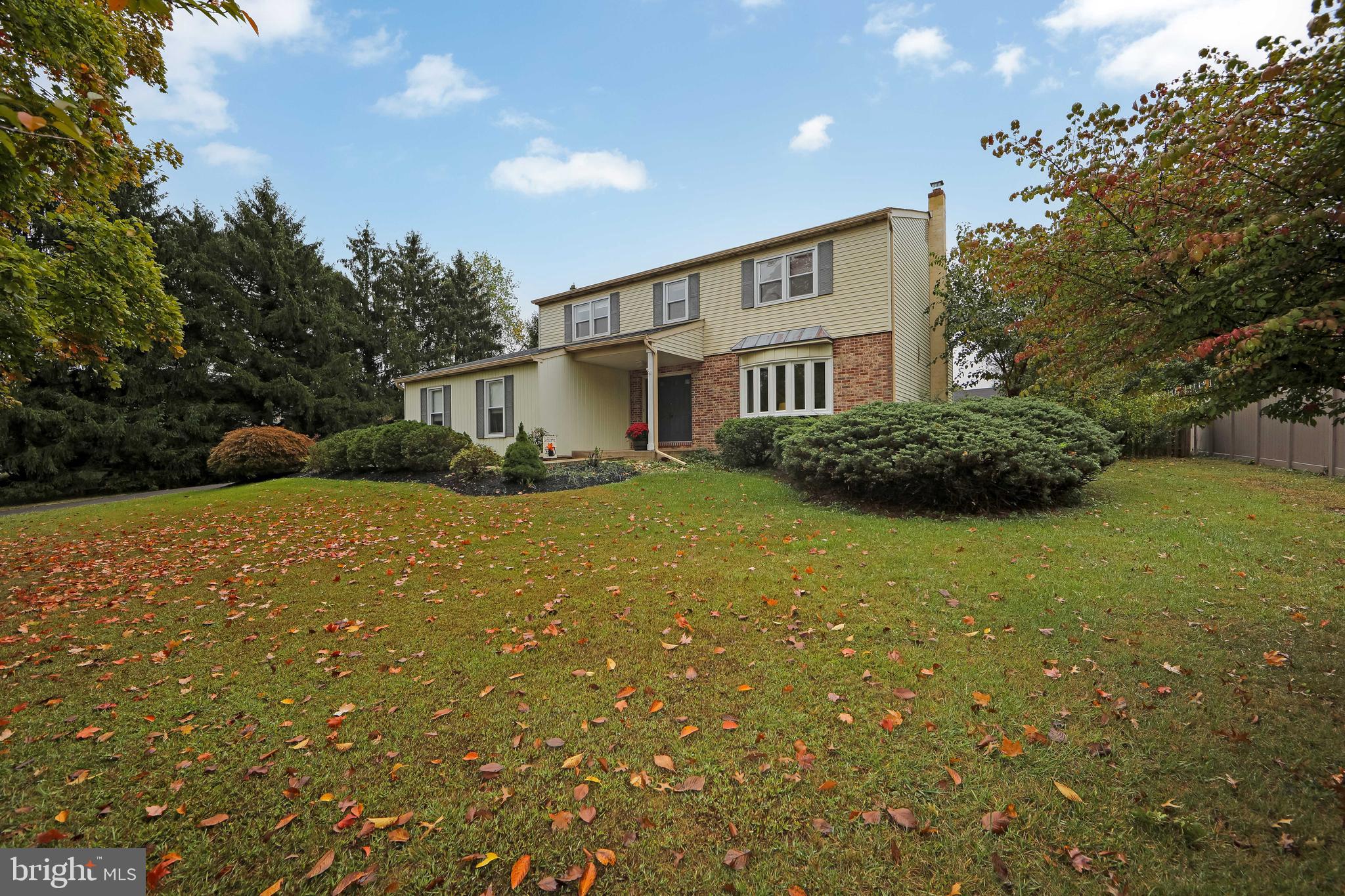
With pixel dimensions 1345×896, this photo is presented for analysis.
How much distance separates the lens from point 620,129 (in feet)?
45.5

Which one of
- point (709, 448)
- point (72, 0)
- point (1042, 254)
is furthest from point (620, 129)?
point (1042, 254)

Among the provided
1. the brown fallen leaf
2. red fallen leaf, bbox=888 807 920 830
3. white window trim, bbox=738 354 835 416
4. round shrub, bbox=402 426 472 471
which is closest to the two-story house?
white window trim, bbox=738 354 835 416

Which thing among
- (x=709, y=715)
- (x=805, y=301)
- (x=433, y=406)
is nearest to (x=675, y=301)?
(x=805, y=301)

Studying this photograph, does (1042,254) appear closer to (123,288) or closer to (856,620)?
(856,620)

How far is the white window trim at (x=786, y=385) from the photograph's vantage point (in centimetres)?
1375

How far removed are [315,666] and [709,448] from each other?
12.2 metres

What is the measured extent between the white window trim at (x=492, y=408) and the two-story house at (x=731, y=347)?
1.8 inches

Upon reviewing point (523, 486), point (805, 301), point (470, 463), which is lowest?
point (523, 486)

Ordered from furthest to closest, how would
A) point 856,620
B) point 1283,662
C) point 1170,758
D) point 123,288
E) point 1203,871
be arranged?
point 123,288
point 856,620
point 1283,662
point 1170,758
point 1203,871

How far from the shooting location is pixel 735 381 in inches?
605

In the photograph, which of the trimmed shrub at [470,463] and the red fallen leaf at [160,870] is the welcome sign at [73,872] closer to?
the red fallen leaf at [160,870]

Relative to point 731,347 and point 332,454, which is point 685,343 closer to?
point 731,347

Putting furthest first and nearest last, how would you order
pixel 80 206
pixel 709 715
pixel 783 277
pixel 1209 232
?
pixel 783 277
pixel 80 206
pixel 709 715
pixel 1209 232

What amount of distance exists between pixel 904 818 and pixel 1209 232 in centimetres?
328
